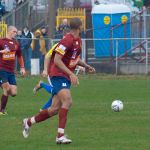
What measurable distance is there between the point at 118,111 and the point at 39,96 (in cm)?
544

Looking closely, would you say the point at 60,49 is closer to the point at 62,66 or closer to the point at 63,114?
the point at 62,66

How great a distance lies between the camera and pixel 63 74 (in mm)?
12609

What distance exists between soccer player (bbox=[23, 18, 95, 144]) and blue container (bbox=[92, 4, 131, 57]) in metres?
18.7

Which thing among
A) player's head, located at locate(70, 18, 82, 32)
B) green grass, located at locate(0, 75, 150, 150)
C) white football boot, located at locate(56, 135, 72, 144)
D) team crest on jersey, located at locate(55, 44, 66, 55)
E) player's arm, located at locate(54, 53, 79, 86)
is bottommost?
green grass, located at locate(0, 75, 150, 150)

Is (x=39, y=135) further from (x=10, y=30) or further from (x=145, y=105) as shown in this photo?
(x=145, y=105)

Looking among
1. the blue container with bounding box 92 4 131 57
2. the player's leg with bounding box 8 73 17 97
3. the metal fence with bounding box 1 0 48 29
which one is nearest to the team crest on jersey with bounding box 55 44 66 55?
the player's leg with bounding box 8 73 17 97

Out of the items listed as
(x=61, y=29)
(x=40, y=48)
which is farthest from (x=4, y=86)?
(x=61, y=29)

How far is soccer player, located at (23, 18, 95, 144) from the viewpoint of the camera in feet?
40.4

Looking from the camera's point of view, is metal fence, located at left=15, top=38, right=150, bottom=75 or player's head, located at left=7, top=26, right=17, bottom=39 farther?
metal fence, located at left=15, top=38, right=150, bottom=75

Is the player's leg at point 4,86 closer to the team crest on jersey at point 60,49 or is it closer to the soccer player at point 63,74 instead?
the soccer player at point 63,74

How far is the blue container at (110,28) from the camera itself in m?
31.7

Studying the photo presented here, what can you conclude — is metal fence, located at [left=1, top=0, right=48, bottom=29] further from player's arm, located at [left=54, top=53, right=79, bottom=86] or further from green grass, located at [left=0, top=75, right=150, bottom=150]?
player's arm, located at [left=54, top=53, right=79, bottom=86]

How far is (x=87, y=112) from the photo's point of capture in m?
17.4

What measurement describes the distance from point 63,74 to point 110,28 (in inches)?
821
